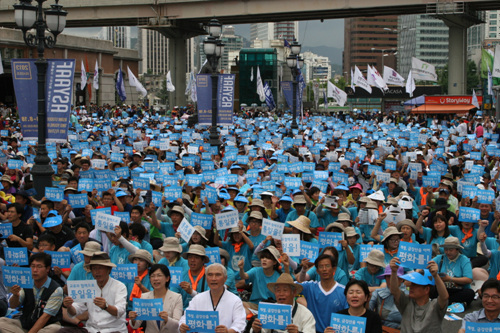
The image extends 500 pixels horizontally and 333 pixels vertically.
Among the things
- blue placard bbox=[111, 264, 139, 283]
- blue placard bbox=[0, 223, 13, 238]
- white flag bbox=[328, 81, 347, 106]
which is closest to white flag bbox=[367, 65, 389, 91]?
white flag bbox=[328, 81, 347, 106]

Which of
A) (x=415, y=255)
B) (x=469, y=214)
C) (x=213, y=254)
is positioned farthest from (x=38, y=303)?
(x=469, y=214)

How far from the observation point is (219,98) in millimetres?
25000

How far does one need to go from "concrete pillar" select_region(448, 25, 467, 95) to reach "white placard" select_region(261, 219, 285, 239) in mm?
52742

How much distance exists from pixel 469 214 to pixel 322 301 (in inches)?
172

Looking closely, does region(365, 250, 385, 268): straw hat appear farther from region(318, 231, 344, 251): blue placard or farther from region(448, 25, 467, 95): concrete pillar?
region(448, 25, 467, 95): concrete pillar

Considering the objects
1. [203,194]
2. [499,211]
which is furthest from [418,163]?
[203,194]

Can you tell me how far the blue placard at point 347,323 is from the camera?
264 inches

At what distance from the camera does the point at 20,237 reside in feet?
37.4

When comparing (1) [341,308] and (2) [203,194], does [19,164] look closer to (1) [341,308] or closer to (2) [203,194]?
(2) [203,194]

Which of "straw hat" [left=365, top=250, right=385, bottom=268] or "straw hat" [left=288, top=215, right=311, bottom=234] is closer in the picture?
"straw hat" [left=365, top=250, right=385, bottom=268]

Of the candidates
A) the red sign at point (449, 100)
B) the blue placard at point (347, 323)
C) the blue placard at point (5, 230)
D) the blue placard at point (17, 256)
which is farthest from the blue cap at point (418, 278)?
the red sign at point (449, 100)

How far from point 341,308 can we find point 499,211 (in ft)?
17.4

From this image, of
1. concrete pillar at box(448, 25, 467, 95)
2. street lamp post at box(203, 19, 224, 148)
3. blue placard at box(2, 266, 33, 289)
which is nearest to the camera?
blue placard at box(2, 266, 33, 289)

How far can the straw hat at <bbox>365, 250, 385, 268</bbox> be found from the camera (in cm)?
888
